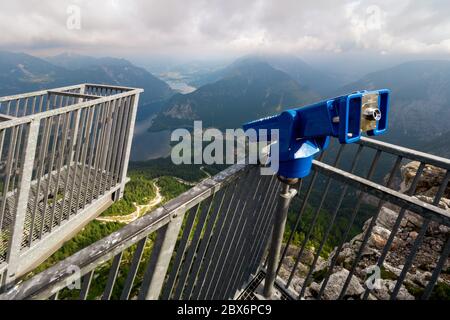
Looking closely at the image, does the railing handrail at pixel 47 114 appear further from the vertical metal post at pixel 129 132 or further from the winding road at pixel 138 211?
the winding road at pixel 138 211

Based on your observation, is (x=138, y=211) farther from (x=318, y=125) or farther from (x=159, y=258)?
(x=318, y=125)

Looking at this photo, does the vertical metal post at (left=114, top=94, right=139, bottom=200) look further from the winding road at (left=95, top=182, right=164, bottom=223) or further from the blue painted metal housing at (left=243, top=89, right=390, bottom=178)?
the winding road at (left=95, top=182, right=164, bottom=223)

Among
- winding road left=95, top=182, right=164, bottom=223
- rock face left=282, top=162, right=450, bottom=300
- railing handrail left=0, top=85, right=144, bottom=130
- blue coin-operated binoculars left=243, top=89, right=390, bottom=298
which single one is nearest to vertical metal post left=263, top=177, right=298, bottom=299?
blue coin-operated binoculars left=243, top=89, right=390, bottom=298

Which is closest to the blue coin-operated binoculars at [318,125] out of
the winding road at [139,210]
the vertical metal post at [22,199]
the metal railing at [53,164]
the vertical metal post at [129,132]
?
the vertical metal post at [22,199]

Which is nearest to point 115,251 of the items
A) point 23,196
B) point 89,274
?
point 89,274

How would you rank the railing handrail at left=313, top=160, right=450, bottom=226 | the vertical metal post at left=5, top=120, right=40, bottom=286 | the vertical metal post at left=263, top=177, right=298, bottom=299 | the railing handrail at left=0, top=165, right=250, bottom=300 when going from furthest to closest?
the vertical metal post at left=5, top=120, right=40, bottom=286
the vertical metal post at left=263, top=177, right=298, bottom=299
the railing handrail at left=313, top=160, right=450, bottom=226
the railing handrail at left=0, top=165, right=250, bottom=300

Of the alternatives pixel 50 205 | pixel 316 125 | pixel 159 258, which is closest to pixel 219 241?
pixel 159 258
